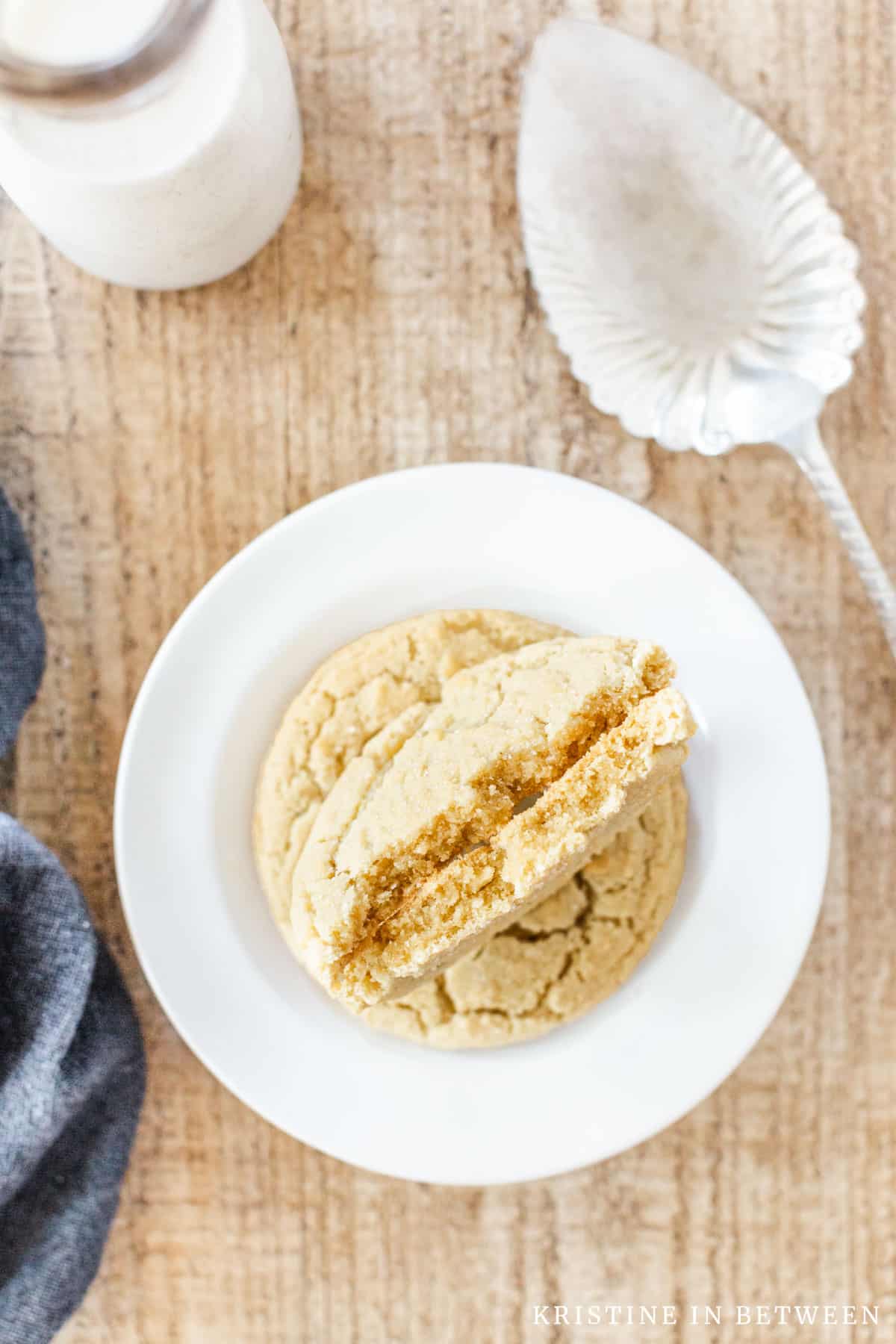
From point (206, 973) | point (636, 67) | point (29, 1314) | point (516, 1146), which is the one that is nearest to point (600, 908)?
point (516, 1146)

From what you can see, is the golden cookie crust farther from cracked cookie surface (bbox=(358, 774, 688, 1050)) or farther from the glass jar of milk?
the glass jar of milk

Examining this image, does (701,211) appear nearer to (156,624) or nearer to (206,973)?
(156,624)

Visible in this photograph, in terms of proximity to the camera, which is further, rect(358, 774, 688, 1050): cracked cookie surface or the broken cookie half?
rect(358, 774, 688, 1050): cracked cookie surface

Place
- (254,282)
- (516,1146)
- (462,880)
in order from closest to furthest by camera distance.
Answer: (462,880)
(516,1146)
(254,282)

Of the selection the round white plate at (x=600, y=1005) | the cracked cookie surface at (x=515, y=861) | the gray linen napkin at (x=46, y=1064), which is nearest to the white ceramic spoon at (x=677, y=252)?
the round white plate at (x=600, y=1005)

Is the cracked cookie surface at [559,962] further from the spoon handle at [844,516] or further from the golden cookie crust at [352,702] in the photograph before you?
the spoon handle at [844,516]

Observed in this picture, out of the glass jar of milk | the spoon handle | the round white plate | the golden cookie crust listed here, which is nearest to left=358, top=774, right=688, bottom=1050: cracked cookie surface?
the round white plate

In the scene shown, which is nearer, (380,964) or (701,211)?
(380,964)
